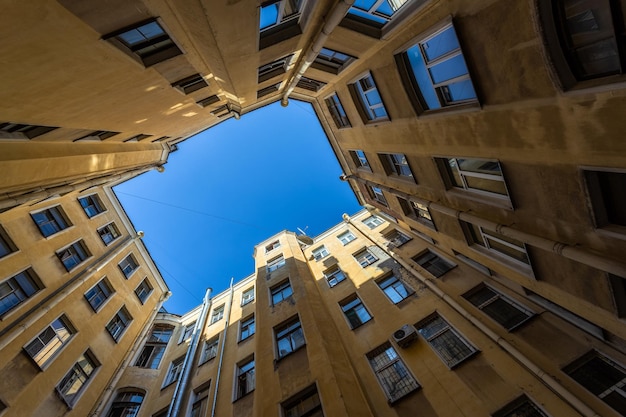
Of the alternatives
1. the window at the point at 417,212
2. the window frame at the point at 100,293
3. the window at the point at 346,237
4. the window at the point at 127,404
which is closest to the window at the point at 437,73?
the window at the point at 417,212

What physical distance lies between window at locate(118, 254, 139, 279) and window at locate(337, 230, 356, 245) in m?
16.9

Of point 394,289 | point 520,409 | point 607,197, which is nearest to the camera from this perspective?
point 607,197

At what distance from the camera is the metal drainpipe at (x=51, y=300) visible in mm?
12156

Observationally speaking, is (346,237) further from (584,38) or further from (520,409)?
(584,38)

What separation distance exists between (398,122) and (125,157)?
14469mm

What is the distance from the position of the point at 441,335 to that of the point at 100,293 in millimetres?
20507

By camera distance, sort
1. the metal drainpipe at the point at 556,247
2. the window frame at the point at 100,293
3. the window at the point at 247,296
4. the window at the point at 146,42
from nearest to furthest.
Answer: the metal drainpipe at the point at 556,247, the window at the point at 146,42, the window frame at the point at 100,293, the window at the point at 247,296

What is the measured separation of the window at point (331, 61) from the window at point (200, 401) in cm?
→ 1764

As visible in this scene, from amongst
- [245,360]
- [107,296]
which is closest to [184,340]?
[107,296]

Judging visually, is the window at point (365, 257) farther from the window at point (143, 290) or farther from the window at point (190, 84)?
the window at point (143, 290)

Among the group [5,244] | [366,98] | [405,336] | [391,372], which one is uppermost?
[5,244]

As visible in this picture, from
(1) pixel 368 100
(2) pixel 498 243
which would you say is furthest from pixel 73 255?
(2) pixel 498 243

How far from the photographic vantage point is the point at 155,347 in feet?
71.3

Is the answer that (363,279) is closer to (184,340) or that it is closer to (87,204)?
(184,340)
